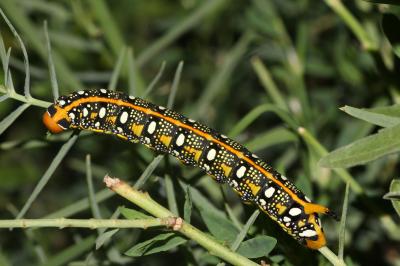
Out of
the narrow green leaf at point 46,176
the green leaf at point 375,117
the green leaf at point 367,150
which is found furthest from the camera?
the narrow green leaf at point 46,176

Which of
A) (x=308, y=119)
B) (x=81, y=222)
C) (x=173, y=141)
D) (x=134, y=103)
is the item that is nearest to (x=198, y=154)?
(x=173, y=141)

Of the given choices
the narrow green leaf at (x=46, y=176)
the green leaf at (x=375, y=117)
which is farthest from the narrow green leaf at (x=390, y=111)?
the narrow green leaf at (x=46, y=176)

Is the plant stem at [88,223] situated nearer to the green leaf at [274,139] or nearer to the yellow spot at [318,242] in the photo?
the yellow spot at [318,242]

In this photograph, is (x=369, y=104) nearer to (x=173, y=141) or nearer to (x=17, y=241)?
(x=173, y=141)

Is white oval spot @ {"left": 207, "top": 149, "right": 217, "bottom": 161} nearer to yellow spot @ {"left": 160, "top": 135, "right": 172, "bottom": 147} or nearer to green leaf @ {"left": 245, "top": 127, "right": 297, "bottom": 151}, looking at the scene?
yellow spot @ {"left": 160, "top": 135, "right": 172, "bottom": 147}

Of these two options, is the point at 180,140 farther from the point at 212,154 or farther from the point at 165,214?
the point at 165,214
